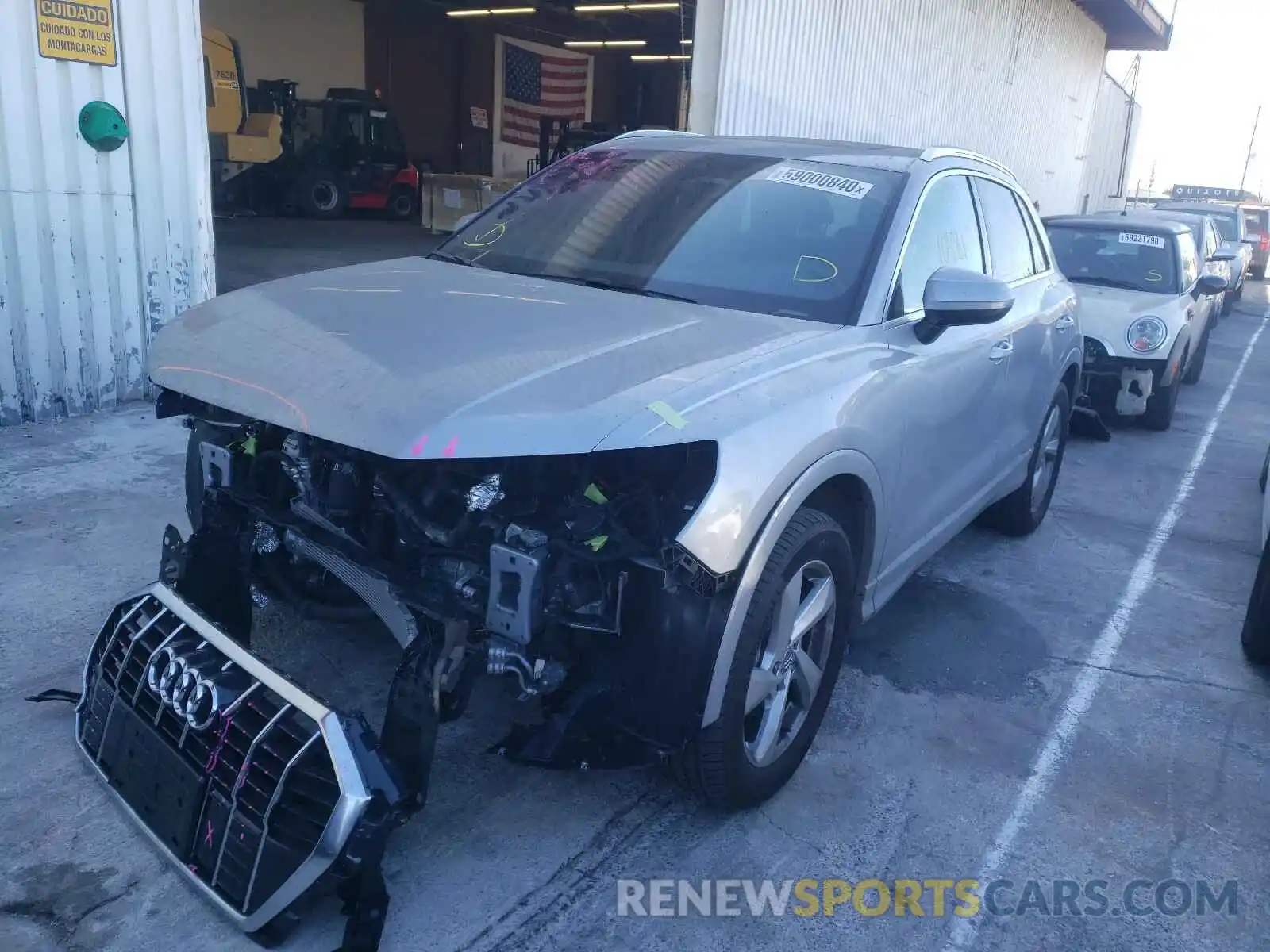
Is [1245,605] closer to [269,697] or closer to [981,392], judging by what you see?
[981,392]

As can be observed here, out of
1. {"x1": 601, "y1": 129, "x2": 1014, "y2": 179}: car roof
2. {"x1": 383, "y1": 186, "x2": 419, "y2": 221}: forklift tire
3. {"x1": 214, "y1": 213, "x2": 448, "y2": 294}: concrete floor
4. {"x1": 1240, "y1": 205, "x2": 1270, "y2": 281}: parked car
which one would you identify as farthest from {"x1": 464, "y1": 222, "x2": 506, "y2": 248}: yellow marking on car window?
{"x1": 1240, "y1": 205, "x2": 1270, "y2": 281}: parked car

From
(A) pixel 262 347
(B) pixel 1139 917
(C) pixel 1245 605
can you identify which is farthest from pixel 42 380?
(C) pixel 1245 605

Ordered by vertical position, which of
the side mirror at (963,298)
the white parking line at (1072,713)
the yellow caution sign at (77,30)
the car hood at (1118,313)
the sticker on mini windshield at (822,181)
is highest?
the yellow caution sign at (77,30)

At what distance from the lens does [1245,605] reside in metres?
5.02

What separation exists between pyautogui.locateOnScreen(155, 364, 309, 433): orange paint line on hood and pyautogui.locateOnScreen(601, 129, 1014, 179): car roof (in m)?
2.22

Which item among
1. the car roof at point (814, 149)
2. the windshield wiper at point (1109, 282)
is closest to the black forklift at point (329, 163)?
the windshield wiper at point (1109, 282)

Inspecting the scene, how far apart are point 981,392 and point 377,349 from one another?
2454 mm

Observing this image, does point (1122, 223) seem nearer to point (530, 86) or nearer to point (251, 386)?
point (251, 386)

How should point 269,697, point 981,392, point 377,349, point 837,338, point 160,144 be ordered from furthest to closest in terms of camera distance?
point 160,144 → point 981,392 → point 837,338 → point 377,349 → point 269,697

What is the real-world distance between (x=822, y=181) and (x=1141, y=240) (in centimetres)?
667

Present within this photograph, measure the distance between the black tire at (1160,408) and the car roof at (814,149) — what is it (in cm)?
474

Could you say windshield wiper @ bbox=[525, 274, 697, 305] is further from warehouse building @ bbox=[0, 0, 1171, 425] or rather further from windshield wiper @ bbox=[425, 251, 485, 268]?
warehouse building @ bbox=[0, 0, 1171, 425]

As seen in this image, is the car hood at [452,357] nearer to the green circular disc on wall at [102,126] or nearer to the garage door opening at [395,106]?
the green circular disc on wall at [102,126]

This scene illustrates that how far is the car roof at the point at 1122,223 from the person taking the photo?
30.5 ft
